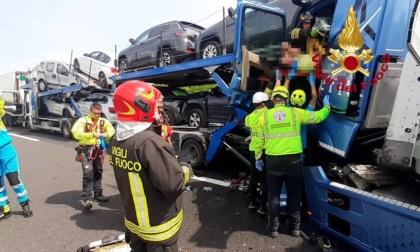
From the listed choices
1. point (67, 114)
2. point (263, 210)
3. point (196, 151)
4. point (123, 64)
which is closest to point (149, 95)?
point (263, 210)

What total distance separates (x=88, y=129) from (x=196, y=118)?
3235mm

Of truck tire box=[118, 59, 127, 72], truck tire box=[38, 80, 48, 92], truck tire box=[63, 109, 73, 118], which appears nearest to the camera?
truck tire box=[118, 59, 127, 72]

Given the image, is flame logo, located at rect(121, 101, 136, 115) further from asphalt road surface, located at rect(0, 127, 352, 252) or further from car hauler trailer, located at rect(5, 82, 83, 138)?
car hauler trailer, located at rect(5, 82, 83, 138)

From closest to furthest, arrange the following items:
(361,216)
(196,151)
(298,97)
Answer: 1. (361,216)
2. (298,97)
3. (196,151)

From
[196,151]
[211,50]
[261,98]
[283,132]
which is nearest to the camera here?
[283,132]

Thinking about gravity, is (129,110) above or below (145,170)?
above

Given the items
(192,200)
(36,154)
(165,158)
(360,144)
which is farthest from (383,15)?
(36,154)

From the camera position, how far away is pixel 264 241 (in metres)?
3.02

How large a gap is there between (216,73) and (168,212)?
3.46 m

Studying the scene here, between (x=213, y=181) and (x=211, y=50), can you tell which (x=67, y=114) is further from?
(x=213, y=181)

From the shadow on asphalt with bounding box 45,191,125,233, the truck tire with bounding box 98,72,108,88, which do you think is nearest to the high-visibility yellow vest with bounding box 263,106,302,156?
the shadow on asphalt with bounding box 45,191,125,233

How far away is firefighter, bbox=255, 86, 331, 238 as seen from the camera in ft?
9.69

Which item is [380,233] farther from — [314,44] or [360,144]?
[314,44]

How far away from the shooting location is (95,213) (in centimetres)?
392
